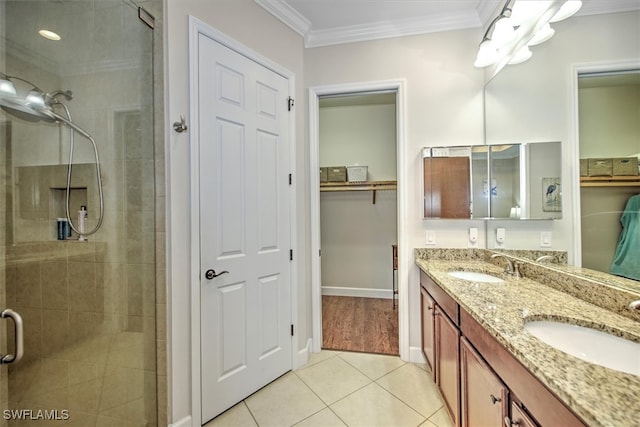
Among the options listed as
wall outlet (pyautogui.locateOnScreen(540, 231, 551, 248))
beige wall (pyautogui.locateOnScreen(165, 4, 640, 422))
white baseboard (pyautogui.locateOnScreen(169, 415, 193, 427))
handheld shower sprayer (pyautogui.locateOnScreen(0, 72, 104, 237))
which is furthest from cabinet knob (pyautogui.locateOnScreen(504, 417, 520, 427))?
handheld shower sprayer (pyautogui.locateOnScreen(0, 72, 104, 237))

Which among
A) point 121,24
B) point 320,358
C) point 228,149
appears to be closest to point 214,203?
Result: point 228,149

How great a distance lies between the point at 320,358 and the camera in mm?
2303

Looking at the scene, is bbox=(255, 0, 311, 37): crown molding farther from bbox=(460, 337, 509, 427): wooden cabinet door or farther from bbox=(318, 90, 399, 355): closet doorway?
bbox=(460, 337, 509, 427): wooden cabinet door

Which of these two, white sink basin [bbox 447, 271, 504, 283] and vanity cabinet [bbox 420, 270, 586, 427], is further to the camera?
white sink basin [bbox 447, 271, 504, 283]

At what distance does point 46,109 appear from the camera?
155cm

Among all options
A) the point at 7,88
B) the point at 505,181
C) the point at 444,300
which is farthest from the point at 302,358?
the point at 7,88

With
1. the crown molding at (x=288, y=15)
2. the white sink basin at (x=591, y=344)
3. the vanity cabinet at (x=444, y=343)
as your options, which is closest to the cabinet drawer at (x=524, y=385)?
the white sink basin at (x=591, y=344)

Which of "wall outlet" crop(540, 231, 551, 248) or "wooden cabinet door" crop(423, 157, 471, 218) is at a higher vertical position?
"wooden cabinet door" crop(423, 157, 471, 218)

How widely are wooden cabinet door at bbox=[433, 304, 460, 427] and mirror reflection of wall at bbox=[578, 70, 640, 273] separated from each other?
30.4 inches

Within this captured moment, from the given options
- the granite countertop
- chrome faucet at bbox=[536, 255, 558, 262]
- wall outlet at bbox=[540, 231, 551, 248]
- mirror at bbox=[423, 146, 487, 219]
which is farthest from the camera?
mirror at bbox=[423, 146, 487, 219]

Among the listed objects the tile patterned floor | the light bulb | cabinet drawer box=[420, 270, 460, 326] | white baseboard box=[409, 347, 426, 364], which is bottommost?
the tile patterned floor

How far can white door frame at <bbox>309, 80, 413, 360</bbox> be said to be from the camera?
2.27 metres

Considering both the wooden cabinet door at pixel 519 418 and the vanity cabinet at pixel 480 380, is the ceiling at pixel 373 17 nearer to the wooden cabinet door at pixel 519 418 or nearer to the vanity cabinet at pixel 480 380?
the vanity cabinet at pixel 480 380

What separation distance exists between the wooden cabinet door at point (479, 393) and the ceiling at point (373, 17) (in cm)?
243
